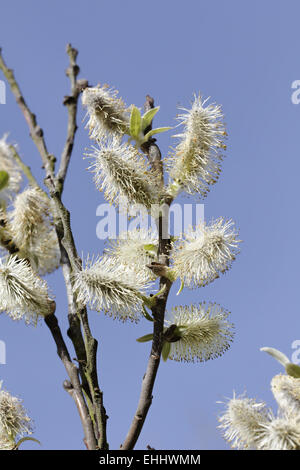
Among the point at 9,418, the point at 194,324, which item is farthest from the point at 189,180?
the point at 9,418

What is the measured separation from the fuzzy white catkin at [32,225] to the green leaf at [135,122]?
34cm

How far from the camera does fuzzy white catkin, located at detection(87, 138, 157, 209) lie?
7.11 ft

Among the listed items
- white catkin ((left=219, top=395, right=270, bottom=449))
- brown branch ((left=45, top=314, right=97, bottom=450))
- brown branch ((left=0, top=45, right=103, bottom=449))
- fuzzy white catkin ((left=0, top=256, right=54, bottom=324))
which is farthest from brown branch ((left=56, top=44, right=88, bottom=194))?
white catkin ((left=219, top=395, right=270, bottom=449))

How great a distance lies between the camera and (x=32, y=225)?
7.18 ft

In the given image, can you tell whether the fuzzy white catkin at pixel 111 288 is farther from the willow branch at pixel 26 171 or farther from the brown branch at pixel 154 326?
the willow branch at pixel 26 171

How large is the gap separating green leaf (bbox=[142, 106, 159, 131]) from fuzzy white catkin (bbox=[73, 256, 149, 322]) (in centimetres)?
46

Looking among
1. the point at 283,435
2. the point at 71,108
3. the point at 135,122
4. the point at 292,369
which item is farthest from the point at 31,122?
the point at 283,435

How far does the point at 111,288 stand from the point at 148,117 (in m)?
0.58

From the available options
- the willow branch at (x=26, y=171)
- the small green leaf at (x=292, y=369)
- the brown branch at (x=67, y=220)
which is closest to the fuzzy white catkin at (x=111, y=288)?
the brown branch at (x=67, y=220)

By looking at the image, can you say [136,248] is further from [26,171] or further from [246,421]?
[246,421]

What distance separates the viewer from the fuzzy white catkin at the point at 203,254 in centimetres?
211

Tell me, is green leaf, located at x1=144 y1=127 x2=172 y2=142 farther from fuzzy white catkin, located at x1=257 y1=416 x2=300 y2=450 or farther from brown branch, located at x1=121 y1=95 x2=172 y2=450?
fuzzy white catkin, located at x1=257 y1=416 x2=300 y2=450

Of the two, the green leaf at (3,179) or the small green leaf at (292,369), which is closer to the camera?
the green leaf at (3,179)
